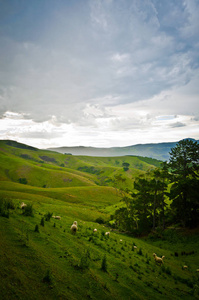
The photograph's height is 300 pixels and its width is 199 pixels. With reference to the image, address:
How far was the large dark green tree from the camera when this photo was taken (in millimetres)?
38344

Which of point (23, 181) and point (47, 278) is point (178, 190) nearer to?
point (47, 278)

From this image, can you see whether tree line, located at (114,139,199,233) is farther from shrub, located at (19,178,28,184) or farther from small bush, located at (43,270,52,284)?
shrub, located at (19,178,28,184)

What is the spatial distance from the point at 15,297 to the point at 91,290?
4.02 meters

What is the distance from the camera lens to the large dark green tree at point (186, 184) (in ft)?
126

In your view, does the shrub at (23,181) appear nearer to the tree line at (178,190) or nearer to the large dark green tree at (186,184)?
the tree line at (178,190)

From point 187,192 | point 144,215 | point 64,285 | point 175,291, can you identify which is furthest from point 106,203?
point 64,285

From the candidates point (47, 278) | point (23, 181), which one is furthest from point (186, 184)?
point (23, 181)

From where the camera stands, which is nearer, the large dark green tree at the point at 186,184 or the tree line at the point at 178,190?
the large dark green tree at the point at 186,184

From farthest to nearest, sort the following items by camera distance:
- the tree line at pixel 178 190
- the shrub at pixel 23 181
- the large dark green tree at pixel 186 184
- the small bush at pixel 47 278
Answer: the shrub at pixel 23 181, the tree line at pixel 178 190, the large dark green tree at pixel 186 184, the small bush at pixel 47 278

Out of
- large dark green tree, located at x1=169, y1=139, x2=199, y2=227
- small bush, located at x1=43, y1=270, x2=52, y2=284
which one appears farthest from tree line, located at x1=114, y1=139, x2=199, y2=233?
small bush, located at x1=43, y1=270, x2=52, y2=284

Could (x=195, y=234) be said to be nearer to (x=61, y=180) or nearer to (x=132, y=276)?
(x=132, y=276)

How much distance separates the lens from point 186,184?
126 ft

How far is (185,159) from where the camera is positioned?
137 ft

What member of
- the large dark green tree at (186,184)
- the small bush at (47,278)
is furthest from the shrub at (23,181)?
the small bush at (47,278)
